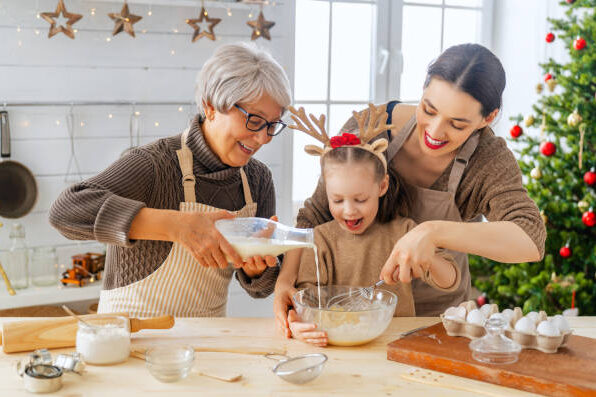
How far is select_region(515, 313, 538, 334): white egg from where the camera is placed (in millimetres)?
1574

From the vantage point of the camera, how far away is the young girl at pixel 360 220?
1.89 metres

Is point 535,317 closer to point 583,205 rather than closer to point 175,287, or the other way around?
point 175,287

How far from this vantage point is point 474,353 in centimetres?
153

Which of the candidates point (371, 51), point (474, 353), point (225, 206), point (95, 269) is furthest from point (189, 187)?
point (371, 51)

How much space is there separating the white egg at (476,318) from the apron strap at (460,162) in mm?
488

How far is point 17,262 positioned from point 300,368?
2.41 m

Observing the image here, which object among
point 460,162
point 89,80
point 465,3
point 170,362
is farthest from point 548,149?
point 170,362

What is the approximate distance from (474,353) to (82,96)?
273 centimetres

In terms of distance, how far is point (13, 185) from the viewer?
3.41m

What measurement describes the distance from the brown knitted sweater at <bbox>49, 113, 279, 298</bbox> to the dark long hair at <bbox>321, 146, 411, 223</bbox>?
37cm

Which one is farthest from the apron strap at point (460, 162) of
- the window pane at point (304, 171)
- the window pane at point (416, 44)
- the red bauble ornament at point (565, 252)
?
the window pane at point (416, 44)

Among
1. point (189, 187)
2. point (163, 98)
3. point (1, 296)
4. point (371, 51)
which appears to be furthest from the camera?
point (371, 51)

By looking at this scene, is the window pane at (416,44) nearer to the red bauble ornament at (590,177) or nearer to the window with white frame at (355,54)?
the window with white frame at (355,54)

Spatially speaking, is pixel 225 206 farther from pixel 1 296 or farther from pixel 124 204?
pixel 1 296
